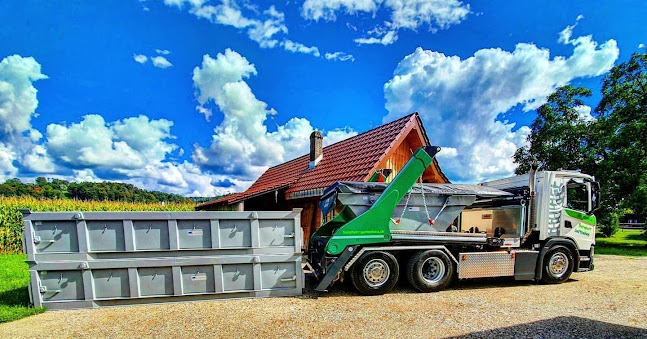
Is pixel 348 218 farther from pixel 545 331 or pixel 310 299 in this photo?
pixel 545 331

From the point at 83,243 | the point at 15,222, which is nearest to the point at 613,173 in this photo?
the point at 83,243

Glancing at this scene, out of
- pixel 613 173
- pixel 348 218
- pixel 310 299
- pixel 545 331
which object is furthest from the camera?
pixel 613 173

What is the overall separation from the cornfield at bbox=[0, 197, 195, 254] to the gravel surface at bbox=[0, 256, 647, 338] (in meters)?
9.55

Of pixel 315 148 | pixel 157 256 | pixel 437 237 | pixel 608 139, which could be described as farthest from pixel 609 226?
pixel 157 256

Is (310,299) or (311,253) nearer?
(310,299)

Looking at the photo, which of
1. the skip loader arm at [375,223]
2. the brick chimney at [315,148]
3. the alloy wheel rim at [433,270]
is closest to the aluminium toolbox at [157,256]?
the skip loader arm at [375,223]

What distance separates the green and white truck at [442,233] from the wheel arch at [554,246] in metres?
0.02

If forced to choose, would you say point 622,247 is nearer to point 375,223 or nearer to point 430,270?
point 430,270

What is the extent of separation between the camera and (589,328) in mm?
4496

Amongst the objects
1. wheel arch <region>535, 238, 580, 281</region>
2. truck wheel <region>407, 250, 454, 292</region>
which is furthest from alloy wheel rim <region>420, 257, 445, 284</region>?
wheel arch <region>535, 238, 580, 281</region>

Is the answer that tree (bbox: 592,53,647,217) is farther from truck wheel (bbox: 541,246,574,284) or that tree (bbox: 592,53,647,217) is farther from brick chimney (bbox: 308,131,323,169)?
brick chimney (bbox: 308,131,323,169)

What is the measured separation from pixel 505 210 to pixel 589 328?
3783mm

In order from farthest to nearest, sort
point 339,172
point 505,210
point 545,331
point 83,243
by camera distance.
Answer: point 339,172 → point 505,210 → point 83,243 → point 545,331

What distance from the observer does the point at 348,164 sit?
12.0m
